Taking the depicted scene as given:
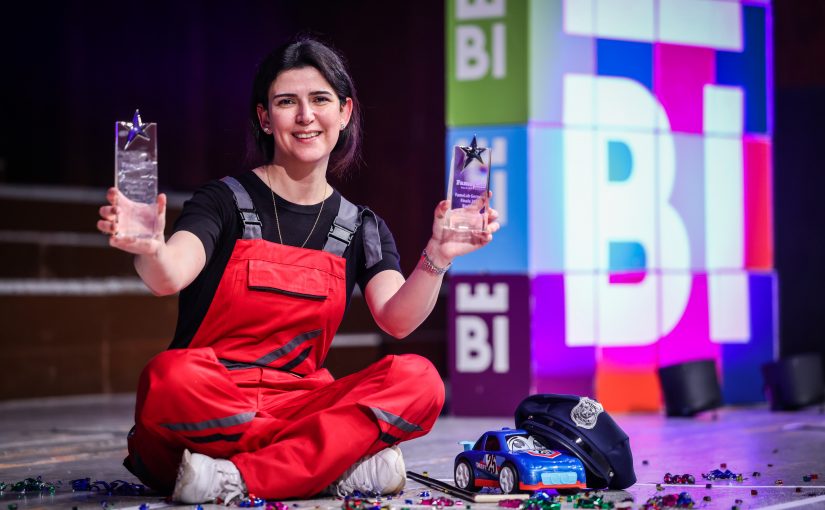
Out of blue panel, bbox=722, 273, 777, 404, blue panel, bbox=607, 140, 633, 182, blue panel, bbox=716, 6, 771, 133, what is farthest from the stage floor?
blue panel, bbox=716, 6, 771, 133

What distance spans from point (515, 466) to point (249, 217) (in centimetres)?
92

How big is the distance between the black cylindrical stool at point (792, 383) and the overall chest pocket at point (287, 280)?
154 inches

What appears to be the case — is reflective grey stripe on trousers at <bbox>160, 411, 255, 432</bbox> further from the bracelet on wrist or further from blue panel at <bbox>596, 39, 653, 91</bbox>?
blue panel at <bbox>596, 39, 653, 91</bbox>

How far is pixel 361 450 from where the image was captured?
113 inches

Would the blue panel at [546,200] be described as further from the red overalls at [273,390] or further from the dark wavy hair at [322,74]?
the red overalls at [273,390]

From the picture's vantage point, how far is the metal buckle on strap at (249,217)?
2994 mm

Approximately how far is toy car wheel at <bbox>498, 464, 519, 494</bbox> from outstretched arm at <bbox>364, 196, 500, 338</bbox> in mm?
425

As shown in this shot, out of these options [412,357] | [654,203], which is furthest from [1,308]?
[412,357]

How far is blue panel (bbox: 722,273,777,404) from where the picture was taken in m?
6.50

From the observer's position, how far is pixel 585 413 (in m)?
3.06

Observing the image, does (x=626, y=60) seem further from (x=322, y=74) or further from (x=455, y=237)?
(x=455, y=237)

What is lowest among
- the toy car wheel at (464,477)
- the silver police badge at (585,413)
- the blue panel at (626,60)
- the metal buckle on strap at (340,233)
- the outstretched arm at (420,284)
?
the toy car wheel at (464,477)

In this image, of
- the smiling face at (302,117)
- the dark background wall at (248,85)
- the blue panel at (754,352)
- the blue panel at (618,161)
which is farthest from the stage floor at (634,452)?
the dark background wall at (248,85)

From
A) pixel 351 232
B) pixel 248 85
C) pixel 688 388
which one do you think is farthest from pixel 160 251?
pixel 248 85
